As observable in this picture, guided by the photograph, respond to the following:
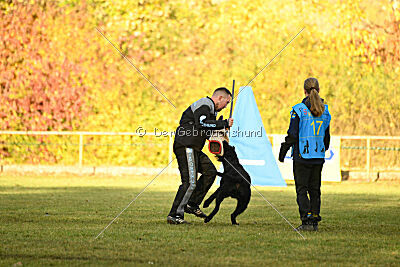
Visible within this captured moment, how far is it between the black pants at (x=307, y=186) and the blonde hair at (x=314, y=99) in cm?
64

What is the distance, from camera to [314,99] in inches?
335

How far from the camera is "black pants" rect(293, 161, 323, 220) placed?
28.3 ft

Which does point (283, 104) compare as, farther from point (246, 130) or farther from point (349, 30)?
point (246, 130)

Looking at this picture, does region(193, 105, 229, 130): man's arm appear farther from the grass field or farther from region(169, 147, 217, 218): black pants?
the grass field

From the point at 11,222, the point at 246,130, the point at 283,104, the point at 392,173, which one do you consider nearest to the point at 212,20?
the point at 283,104

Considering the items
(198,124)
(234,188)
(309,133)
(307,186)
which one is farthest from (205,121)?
(307,186)

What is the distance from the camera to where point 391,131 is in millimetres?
22469

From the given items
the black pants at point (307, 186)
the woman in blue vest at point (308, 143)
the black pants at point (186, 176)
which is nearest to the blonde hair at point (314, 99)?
the woman in blue vest at point (308, 143)

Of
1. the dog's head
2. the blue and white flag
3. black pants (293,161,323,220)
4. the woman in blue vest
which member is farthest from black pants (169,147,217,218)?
the blue and white flag

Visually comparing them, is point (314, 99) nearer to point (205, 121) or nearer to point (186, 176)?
point (205, 121)

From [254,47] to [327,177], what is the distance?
680 cm

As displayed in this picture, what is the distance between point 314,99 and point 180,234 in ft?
7.09

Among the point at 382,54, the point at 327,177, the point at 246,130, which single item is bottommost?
the point at 327,177

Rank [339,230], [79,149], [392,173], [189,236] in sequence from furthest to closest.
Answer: [79,149]
[392,173]
[339,230]
[189,236]
